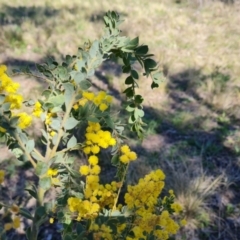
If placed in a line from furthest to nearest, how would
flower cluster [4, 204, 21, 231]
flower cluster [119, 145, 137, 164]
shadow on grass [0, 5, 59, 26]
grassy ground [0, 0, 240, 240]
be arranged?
shadow on grass [0, 5, 59, 26]
grassy ground [0, 0, 240, 240]
flower cluster [119, 145, 137, 164]
flower cluster [4, 204, 21, 231]

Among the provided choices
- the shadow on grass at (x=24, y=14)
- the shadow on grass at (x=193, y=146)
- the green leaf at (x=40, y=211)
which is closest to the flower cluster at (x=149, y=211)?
the green leaf at (x=40, y=211)

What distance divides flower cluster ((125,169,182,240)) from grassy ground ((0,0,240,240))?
1.05 ft

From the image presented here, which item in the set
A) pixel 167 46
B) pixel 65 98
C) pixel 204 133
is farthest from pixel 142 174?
pixel 167 46

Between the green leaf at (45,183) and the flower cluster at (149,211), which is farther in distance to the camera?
the flower cluster at (149,211)

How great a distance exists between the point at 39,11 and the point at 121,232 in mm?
7137

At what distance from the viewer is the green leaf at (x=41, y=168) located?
3.02 ft

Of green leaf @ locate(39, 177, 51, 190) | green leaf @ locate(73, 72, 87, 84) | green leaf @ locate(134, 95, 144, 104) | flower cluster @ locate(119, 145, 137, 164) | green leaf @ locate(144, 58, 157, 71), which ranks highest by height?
green leaf @ locate(144, 58, 157, 71)

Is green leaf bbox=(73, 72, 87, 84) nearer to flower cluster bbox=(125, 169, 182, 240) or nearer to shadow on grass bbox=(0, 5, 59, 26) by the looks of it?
flower cluster bbox=(125, 169, 182, 240)

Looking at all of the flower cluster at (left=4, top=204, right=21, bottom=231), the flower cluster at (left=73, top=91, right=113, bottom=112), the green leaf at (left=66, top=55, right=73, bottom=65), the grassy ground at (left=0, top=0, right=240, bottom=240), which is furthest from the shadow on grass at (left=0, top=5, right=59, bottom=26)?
the flower cluster at (left=4, top=204, right=21, bottom=231)

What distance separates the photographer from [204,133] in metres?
4.20

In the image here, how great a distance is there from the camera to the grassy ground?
310cm

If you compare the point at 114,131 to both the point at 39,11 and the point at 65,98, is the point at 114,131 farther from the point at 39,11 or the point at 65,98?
Answer: the point at 39,11

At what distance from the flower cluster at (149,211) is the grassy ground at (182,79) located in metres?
0.32

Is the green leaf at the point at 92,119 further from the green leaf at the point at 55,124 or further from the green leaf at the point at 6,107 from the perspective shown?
the green leaf at the point at 6,107
